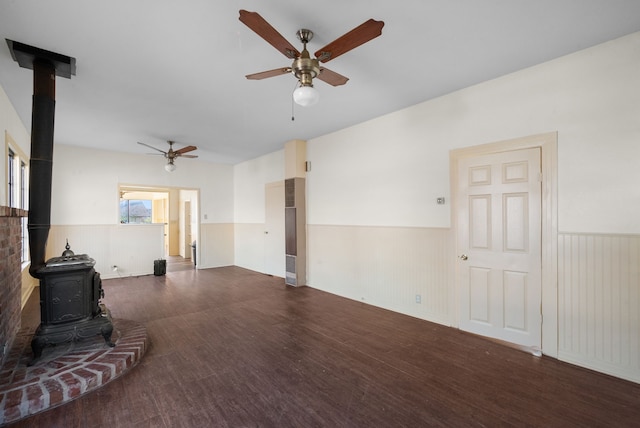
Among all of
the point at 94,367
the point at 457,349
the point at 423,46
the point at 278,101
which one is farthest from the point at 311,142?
the point at 94,367

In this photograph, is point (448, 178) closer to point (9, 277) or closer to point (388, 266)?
point (388, 266)

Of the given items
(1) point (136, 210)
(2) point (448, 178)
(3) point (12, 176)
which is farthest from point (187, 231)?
(2) point (448, 178)

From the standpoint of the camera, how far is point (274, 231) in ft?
22.1

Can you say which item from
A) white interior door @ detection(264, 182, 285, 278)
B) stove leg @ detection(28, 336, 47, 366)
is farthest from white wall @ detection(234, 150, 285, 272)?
stove leg @ detection(28, 336, 47, 366)

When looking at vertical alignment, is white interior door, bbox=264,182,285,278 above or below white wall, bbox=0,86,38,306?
below

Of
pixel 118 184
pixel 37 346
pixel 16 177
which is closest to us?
pixel 37 346

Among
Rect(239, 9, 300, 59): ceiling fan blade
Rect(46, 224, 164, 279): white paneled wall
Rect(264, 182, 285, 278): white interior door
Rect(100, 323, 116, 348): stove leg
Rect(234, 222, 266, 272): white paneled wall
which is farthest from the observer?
Rect(234, 222, 266, 272): white paneled wall

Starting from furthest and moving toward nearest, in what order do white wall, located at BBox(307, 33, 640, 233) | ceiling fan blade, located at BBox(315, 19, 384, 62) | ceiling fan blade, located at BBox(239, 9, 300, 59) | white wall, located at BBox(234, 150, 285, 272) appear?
1. white wall, located at BBox(234, 150, 285, 272)
2. white wall, located at BBox(307, 33, 640, 233)
3. ceiling fan blade, located at BBox(315, 19, 384, 62)
4. ceiling fan blade, located at BBox(239, 9, 300, 59)

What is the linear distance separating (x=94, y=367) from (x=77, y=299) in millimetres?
748

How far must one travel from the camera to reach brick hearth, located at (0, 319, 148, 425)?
2.12m

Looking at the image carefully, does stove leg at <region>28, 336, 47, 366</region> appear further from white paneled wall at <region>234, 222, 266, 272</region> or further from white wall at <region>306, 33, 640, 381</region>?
white paneled wall at <region>234, 222, 266, 272</region>

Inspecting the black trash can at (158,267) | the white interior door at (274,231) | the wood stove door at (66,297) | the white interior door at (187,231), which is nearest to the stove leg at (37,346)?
the wood stove door at (66,297)

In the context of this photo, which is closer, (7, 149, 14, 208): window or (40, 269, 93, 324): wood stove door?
(40, 269, 93, 324): wood stove door

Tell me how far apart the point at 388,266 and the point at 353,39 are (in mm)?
3190
